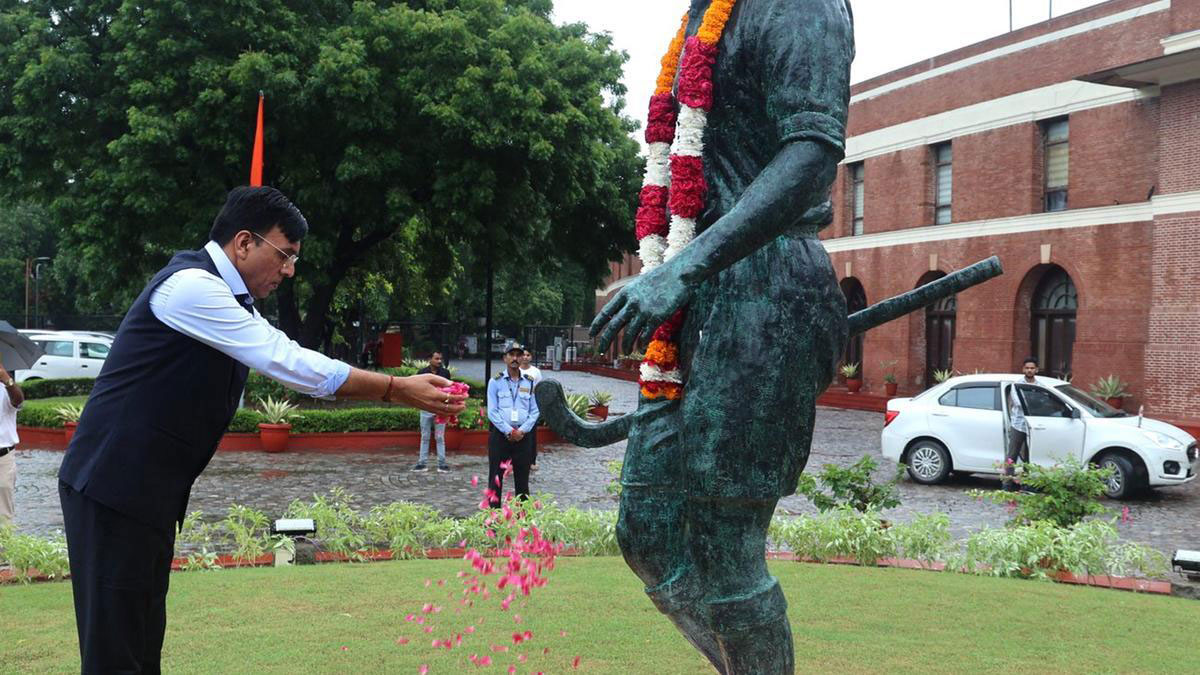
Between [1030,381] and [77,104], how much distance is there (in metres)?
17.6

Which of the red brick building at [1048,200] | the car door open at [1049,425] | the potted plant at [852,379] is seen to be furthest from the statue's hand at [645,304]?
the potted plant at [852,379]

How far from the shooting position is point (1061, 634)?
216 inches

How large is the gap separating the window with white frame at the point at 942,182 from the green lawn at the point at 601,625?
23.4 meters

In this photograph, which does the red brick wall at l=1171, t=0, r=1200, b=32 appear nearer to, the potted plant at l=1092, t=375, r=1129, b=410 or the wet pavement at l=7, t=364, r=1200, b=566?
the potted plant at l=1092, t=375, r=1129, b=410

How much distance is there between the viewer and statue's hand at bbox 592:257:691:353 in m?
2.38

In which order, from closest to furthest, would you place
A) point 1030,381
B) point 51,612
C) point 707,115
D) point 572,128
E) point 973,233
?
point 707,115 → point 51,612 → point 1030,381 → point 572,128 → point 973,233

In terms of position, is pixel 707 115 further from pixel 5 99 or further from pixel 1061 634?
pixel 5 99

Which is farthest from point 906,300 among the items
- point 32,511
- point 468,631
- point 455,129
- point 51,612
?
point 455,129

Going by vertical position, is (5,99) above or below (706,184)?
above

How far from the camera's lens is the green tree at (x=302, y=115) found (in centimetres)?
1850

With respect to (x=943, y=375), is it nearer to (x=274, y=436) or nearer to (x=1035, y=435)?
(x=1035, y=435)

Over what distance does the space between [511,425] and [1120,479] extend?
25.4 ft

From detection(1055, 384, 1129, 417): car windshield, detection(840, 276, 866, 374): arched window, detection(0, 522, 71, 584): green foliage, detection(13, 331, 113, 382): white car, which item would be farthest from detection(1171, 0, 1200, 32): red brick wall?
detection(13, 331, 113, 382): white car

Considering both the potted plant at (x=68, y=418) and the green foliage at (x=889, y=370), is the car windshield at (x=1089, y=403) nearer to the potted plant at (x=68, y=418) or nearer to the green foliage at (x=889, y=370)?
the potted plant at (x=68, y=418)
